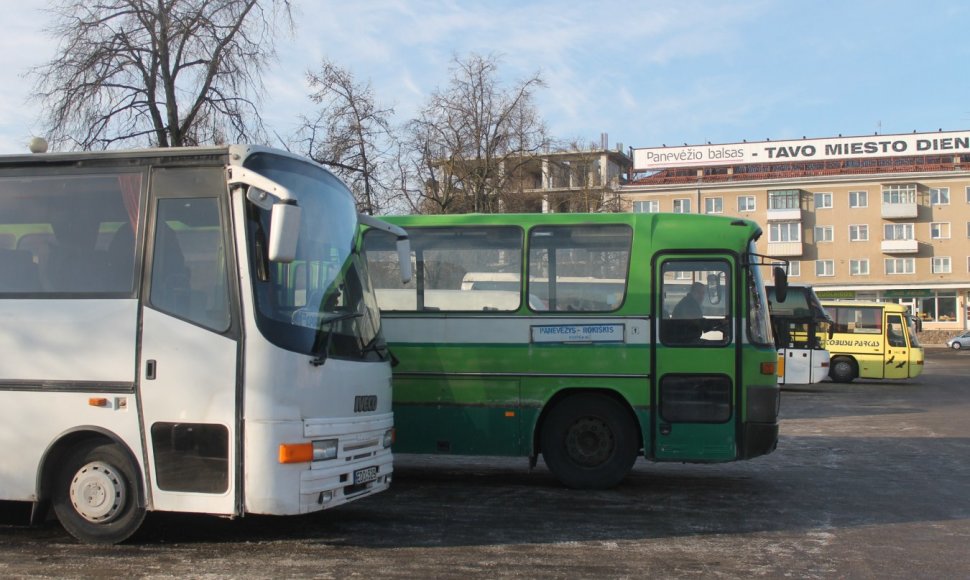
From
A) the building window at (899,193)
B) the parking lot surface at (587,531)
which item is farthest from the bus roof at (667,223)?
the building window at (899,193)

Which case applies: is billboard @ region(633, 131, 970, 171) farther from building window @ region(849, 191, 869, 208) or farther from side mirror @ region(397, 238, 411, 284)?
side mirror @ region(397, 238, 411, 284)

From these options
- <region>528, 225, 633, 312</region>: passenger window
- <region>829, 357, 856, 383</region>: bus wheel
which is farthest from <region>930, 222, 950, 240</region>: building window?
<region>528, 225, 633, 312</region>: passenger window

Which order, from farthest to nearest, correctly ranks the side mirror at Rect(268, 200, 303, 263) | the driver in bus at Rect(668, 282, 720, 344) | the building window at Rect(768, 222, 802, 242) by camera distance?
the building window at Rect(768, 222, 802, 242)
the driver in bus at Rect(668, 282, 720, 344)
the side mirror at Rect(268, 200, 303, 263)

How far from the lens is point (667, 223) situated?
1027cm

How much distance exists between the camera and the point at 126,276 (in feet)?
23.8

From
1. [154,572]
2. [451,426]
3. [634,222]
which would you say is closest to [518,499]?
[451,426]

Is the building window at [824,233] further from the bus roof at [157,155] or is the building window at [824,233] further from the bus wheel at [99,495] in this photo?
the bus wheel at [99,495]

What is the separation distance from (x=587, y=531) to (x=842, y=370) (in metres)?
24.8

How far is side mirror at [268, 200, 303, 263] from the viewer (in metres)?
6.43

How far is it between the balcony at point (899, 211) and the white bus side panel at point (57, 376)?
74.8m

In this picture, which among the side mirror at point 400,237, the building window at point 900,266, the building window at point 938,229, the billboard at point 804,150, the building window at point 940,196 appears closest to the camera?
the side mirror at point 400,237

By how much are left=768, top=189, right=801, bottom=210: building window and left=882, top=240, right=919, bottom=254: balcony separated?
772 centimetres

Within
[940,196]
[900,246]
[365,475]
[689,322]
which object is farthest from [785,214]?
[365,475]

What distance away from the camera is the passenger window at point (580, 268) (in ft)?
33.3
